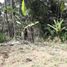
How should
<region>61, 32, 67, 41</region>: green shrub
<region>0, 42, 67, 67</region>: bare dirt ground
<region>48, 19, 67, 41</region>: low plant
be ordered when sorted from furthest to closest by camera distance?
1. <region>48, 19, 67, 41</region>: low plant
2. <region>61, 32, 67, 41</region>: green shrub
3. <region>0, 42, 67, 67</region>: bare dirt ground

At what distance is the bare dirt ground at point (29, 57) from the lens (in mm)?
7789

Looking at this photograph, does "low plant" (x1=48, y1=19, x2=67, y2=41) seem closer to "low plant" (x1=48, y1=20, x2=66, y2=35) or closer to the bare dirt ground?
"low plant" (x1=48, y1=20, x2=66, y2=35)

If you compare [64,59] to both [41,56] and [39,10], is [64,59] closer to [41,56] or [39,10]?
[41,56]

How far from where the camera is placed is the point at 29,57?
28.0 ft

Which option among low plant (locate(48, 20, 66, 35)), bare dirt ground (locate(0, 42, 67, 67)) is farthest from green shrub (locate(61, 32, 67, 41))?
bare dirt ground (locate(0, 42, 67, 67))

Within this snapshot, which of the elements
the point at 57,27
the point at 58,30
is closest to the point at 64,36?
the point at 58,30

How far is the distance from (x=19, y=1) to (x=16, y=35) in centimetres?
221

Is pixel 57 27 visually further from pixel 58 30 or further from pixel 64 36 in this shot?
pixel 64 36

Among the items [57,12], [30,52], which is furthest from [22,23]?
[30,52]

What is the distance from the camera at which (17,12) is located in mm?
13594

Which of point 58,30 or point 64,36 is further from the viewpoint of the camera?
point 58,30

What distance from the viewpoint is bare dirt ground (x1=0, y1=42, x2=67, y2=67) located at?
25.6 feet

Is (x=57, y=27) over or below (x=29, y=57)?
over

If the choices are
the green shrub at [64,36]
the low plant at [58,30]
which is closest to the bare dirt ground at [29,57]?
the green shrub at [64,36]
